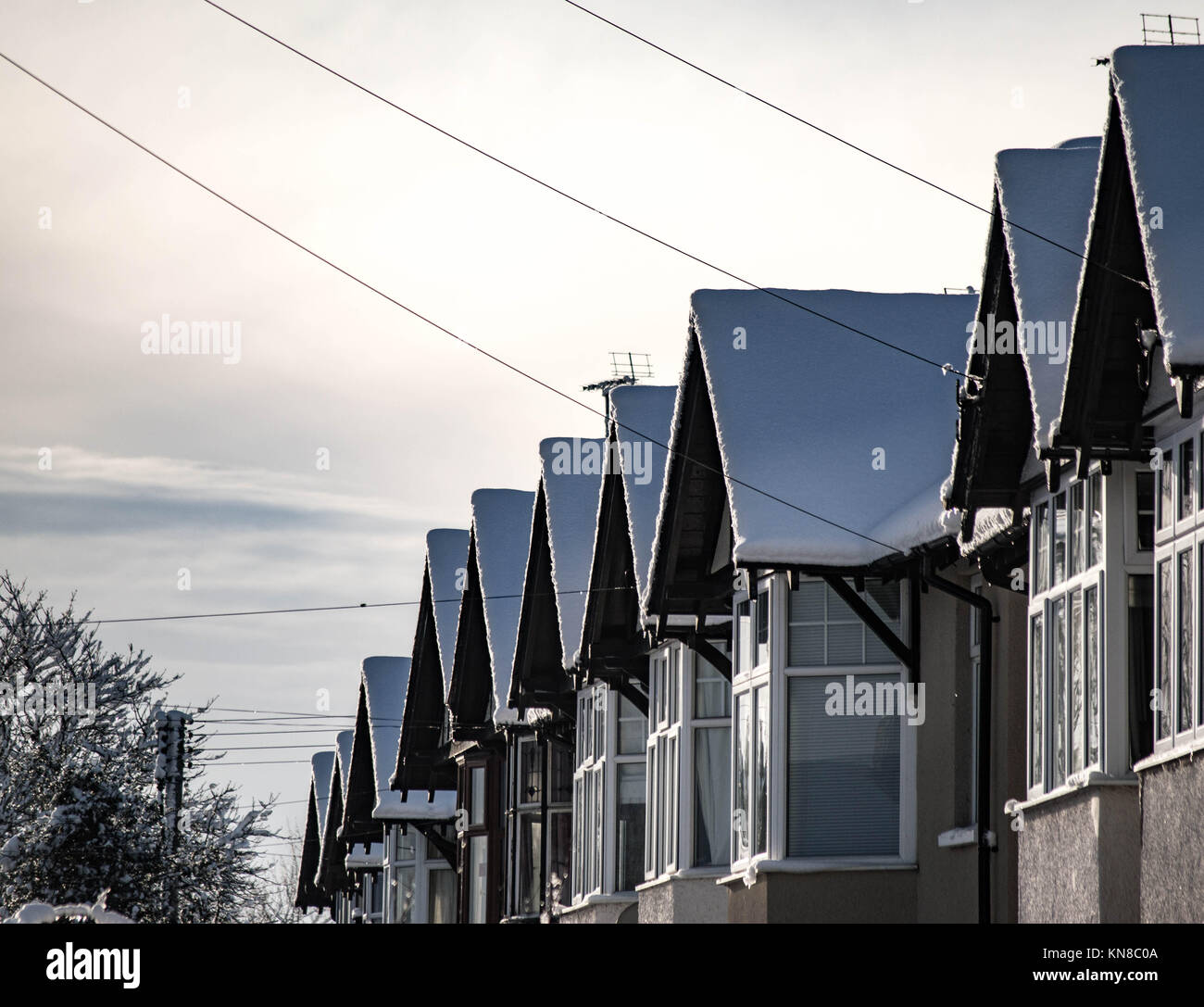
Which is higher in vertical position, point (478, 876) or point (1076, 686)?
point (1076, 686)

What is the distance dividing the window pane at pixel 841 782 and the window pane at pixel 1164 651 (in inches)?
269

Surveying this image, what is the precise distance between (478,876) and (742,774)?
18.2 metres

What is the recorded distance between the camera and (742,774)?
2139 cm

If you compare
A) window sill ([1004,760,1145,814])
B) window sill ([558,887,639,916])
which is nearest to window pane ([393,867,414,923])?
window sill ([558,887,639,916])

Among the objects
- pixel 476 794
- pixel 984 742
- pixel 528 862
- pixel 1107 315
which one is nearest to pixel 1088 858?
pixel 1107 315

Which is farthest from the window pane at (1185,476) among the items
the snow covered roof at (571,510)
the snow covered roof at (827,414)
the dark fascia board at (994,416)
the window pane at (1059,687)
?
the snow covered roof at (571,510)

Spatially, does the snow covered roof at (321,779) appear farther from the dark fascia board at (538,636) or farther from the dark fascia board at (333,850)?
the dark fascia board at (538,636)

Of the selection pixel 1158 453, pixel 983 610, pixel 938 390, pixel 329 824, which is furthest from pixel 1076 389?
pixel 329 824

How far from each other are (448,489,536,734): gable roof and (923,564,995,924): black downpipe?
1661cm

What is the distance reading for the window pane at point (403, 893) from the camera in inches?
1925

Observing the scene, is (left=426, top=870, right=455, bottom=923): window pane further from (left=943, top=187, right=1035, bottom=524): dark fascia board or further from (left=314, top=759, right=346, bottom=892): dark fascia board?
(left=943, top=187, right=1035, bottom=524): dark fascia board

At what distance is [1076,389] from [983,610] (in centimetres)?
442

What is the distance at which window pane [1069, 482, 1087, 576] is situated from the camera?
14.1 metres

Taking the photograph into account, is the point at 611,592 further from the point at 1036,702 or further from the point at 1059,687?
the point at 1059,687
